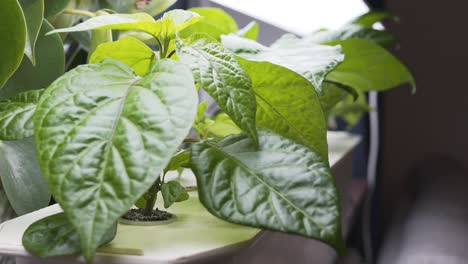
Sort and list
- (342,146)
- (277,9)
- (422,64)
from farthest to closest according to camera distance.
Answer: (422,64) < (277,9) < (342,146)

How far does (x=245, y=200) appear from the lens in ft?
1.08

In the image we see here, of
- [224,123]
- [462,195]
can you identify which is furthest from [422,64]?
[224,123]

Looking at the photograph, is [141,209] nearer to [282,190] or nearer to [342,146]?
[282,190]

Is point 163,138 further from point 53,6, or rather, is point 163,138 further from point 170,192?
point 53,6

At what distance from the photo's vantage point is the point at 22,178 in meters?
0.46

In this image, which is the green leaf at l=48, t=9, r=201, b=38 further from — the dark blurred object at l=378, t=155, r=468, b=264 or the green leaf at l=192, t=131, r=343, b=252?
the dark blurred object at l=378, t=155, r=468, b=264

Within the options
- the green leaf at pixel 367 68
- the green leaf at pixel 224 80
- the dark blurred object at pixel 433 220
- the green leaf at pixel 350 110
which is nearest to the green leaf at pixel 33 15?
the green leaf at pixel 224 80

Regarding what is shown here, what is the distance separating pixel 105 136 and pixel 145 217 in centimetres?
11

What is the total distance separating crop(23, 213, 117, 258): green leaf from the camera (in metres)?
0.31

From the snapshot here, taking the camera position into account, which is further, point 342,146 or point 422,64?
point 422,64

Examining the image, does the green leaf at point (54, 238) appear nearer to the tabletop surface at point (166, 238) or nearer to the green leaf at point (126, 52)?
the tabletop surface at point (166, 238)

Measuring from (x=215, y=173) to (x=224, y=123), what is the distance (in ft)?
0.69

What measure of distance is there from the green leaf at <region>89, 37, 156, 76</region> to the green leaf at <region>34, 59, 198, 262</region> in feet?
0.22

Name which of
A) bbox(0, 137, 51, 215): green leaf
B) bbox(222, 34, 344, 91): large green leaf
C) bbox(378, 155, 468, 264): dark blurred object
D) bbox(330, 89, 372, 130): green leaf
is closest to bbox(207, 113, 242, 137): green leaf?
bbox(222, 34, 344, 91): large green leaf
